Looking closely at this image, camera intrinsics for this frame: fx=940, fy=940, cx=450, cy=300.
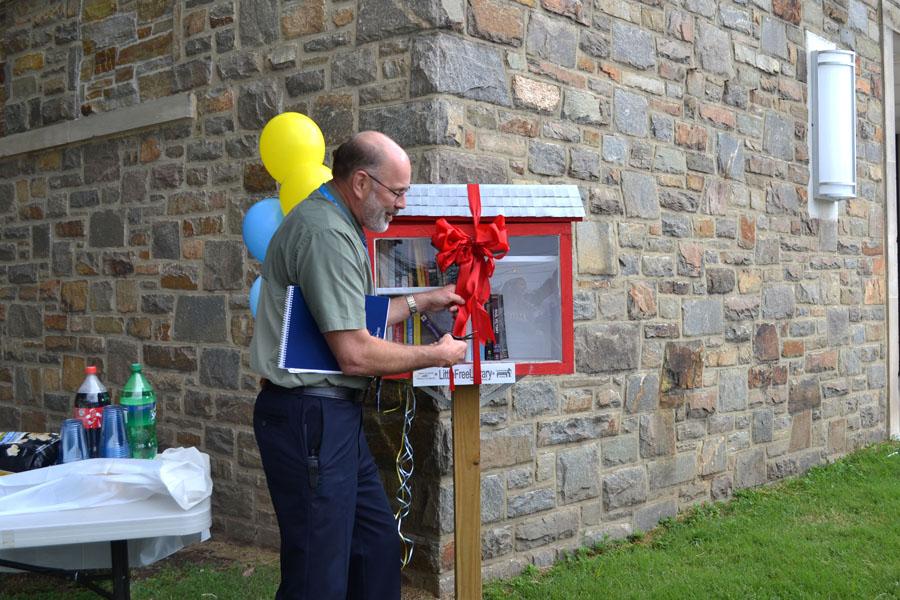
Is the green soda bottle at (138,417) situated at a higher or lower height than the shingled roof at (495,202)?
lower

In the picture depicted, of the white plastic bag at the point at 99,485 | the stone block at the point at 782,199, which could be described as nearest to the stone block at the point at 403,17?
the white plastic bag at the point at 99,485

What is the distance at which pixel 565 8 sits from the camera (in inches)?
185

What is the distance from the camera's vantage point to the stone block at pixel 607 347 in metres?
4.83

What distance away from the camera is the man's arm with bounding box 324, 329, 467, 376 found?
8.87 ft

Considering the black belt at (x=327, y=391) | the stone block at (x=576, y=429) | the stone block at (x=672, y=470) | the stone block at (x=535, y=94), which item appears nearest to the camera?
the black belt at (x=327, y=391)

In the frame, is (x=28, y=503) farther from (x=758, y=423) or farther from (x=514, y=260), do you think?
(x=758, y=423)

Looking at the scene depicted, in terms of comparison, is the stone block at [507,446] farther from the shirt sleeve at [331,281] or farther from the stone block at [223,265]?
the shirt sleeve at [331,281]

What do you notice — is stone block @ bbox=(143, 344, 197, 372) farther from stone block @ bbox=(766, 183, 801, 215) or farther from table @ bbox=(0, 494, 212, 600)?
stone block @ bbox=(766, 183, 801, 215)

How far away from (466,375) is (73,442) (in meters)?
1.56

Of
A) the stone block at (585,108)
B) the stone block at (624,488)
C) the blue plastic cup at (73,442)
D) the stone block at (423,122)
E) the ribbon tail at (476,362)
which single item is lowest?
the stone block at (624,488)

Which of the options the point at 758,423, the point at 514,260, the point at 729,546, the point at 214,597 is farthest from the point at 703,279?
the point at 214,597

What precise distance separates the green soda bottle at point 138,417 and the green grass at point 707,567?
83 centimetres

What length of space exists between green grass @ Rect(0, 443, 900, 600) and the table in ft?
3.03

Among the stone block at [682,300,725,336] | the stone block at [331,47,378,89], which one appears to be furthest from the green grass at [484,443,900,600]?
the stone block at [331,47,378,89]
